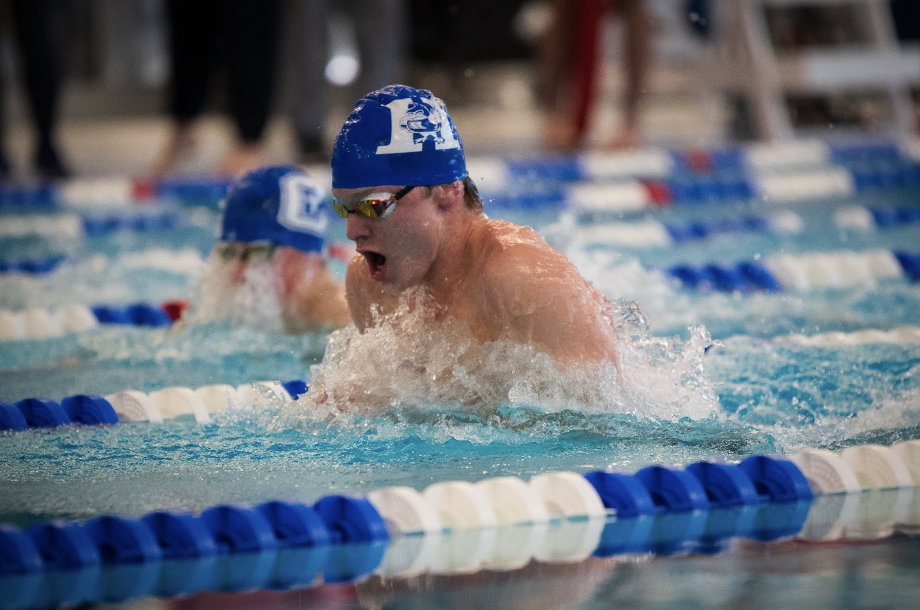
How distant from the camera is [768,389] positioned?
2.89 meters

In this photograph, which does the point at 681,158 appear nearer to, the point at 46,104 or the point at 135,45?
the point at 46,104

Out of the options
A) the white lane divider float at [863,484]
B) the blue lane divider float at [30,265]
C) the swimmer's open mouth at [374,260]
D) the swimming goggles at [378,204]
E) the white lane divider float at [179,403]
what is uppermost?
the swimming goggles at [378,204]

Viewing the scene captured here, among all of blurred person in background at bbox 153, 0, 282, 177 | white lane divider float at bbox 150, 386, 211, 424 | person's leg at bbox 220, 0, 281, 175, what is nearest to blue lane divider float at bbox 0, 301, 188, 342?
white lane divider float at bbox 150, 386, 211, 424

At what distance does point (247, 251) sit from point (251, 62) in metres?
3.01

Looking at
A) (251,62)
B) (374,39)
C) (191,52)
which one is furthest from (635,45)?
(191,52)

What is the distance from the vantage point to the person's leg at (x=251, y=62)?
617cm

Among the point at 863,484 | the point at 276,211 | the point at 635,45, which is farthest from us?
the point at 635,45

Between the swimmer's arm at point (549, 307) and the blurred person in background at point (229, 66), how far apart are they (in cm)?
391

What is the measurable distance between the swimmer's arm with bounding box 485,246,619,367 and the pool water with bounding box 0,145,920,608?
0.07 meters

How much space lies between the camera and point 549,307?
2312 millimetres

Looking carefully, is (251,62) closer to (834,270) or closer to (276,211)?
(276,211)

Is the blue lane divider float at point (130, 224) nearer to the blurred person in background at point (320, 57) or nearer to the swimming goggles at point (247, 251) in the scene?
the blurred person in background at point (320, 57)

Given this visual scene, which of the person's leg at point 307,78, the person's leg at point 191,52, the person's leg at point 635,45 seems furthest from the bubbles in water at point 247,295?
the person's leg at point 635,45

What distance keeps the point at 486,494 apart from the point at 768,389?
1.02 m
